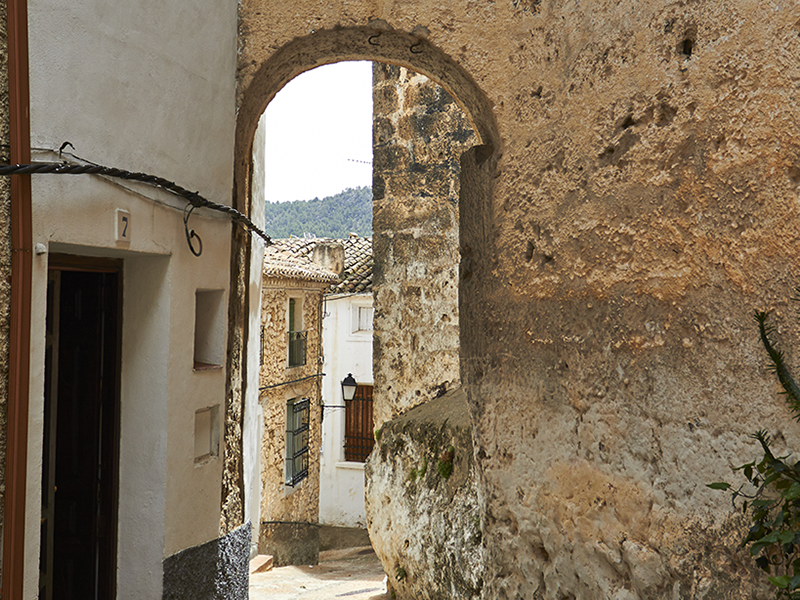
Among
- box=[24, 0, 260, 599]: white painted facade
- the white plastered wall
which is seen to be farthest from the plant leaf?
the white plastered wall

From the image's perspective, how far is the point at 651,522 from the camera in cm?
219

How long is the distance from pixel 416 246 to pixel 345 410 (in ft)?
35.3

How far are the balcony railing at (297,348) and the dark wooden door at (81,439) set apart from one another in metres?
8.89

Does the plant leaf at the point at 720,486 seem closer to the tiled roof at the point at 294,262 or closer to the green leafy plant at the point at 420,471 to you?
the green leafy plant at the point at 420,471

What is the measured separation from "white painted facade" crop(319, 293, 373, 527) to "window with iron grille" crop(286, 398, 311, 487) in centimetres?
282

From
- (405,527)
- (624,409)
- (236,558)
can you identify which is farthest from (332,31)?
(405,527)

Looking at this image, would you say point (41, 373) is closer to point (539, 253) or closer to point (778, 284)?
point (539, 253)

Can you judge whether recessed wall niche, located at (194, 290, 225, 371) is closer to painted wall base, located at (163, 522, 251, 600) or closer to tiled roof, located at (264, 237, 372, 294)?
painted wall base, located at (163, 522, 251, 600)

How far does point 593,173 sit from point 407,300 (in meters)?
3.75

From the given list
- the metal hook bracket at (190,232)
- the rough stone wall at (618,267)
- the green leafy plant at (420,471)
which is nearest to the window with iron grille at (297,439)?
the green leafy plant at (420,471)

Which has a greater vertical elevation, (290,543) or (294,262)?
(294,262)

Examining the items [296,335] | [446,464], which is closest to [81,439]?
[446,464]

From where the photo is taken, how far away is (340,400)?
16594mm

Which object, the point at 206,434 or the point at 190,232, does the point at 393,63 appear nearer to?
the point at 190,232
